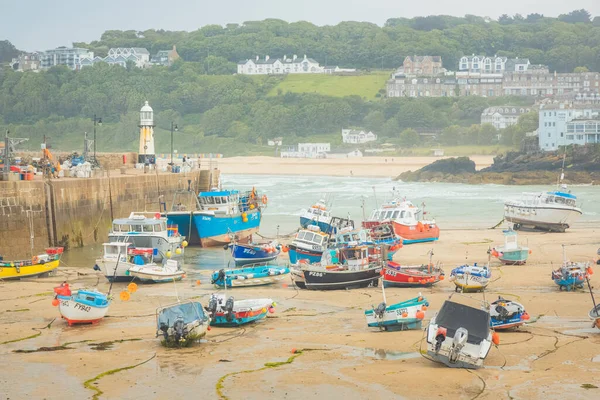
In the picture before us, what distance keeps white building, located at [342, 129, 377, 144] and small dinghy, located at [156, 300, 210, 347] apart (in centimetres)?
11079

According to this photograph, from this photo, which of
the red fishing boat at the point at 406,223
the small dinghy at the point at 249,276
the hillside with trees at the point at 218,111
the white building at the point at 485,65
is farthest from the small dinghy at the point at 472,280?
the white building at the point at 485,65

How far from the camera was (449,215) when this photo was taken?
162 feet

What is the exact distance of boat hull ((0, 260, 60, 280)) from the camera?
87.9ft

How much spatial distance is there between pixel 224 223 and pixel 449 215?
15.6 m

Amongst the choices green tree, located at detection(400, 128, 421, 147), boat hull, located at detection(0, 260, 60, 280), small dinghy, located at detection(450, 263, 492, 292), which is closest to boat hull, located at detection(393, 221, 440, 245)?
small dinghy, located at detection(450, 263, 492, 292)

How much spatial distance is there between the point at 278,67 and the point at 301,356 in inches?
6668

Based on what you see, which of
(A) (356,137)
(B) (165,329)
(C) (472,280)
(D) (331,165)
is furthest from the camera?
(A) (356,137)

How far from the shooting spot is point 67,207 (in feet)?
117

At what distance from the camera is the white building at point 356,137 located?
129675 millimetres

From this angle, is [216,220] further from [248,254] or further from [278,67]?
[278,67]

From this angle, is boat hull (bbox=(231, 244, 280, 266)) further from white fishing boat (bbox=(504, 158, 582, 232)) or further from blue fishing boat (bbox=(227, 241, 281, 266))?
white fishing boat (bbox=(504, 158, 582, 232))

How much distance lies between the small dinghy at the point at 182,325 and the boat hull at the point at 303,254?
9840 mm

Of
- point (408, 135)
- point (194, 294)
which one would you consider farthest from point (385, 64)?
point (194, 294)

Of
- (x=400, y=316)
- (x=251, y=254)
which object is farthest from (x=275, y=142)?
(x=400, y=316)
